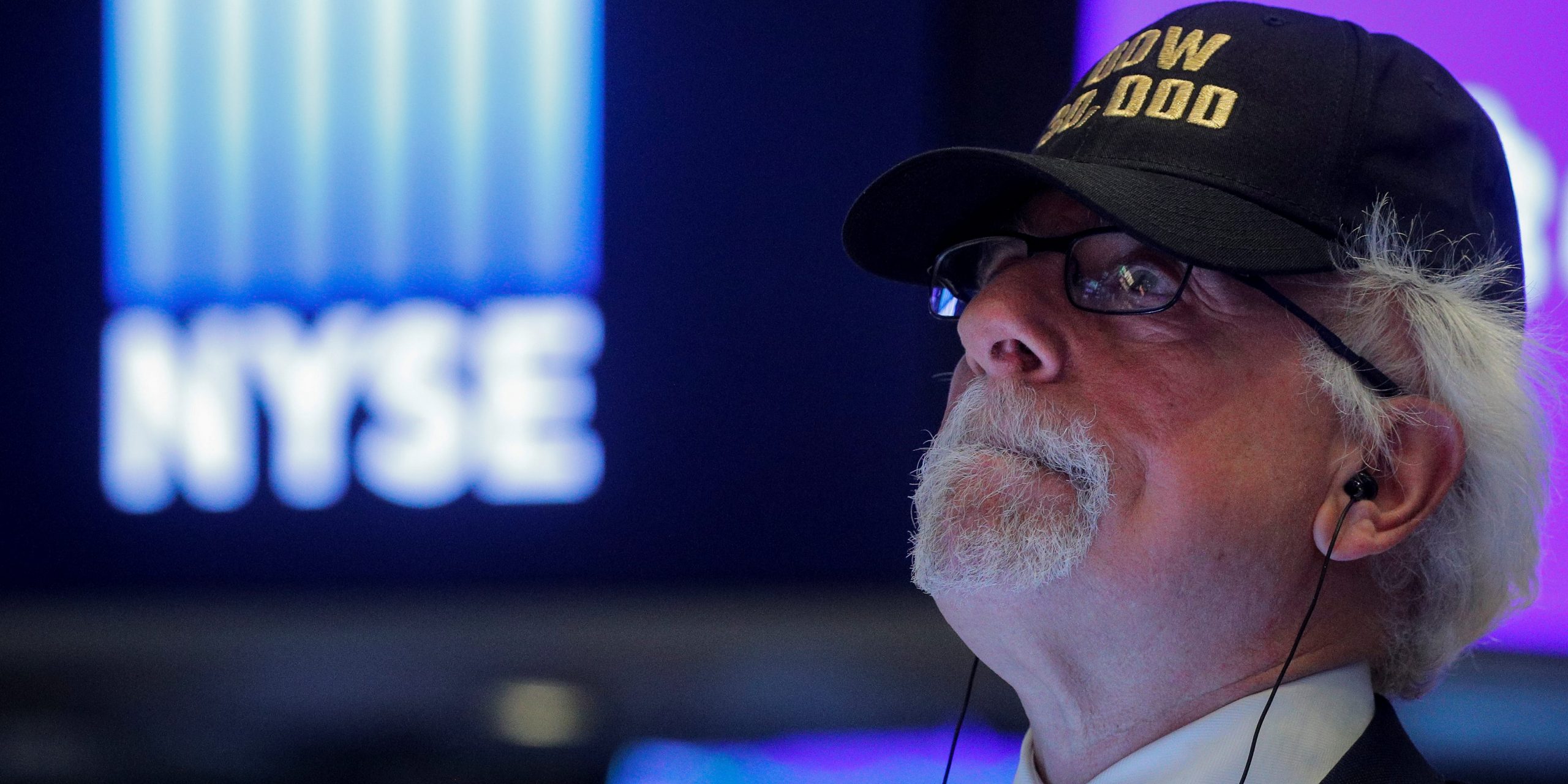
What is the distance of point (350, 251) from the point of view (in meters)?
2.03

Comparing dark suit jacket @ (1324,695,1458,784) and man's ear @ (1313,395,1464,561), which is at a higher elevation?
man's ear @ (1313,395,1464,561)

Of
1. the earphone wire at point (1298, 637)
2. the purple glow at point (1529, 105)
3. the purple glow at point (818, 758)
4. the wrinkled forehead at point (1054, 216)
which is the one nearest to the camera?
the earphone wire at point (1298, 637)

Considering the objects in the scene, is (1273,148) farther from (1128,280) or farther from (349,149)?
(349,149)

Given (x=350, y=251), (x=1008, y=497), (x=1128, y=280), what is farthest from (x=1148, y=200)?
(x=350, y=251)

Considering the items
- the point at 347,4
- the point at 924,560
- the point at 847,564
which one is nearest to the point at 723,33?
the point at 347,4

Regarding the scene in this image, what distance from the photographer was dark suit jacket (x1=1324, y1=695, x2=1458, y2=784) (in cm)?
83

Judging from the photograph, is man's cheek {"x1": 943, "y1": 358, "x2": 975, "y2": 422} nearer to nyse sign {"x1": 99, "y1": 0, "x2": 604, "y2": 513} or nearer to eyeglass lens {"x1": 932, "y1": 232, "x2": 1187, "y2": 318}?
eyeglass lens {"x1": 932, "y1": 232, "x2": 1187, "y2": 318}

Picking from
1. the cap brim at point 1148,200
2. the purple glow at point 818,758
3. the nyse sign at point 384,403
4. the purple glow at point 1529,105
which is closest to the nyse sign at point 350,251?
the nyse sign at point 384,403

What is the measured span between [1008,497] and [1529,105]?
4.27 feet

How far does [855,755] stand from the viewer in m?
1.99

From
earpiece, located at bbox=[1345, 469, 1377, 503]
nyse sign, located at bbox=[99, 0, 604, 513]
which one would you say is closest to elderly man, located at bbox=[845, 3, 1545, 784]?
earpiece, located at bbox=[1345, 469, 1377, 503]

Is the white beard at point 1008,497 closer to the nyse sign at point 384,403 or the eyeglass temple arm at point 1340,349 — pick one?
the eyeglass temple arm at point 1340,349

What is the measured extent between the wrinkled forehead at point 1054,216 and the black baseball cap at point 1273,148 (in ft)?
0.11

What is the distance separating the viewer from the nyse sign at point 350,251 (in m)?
2.01
